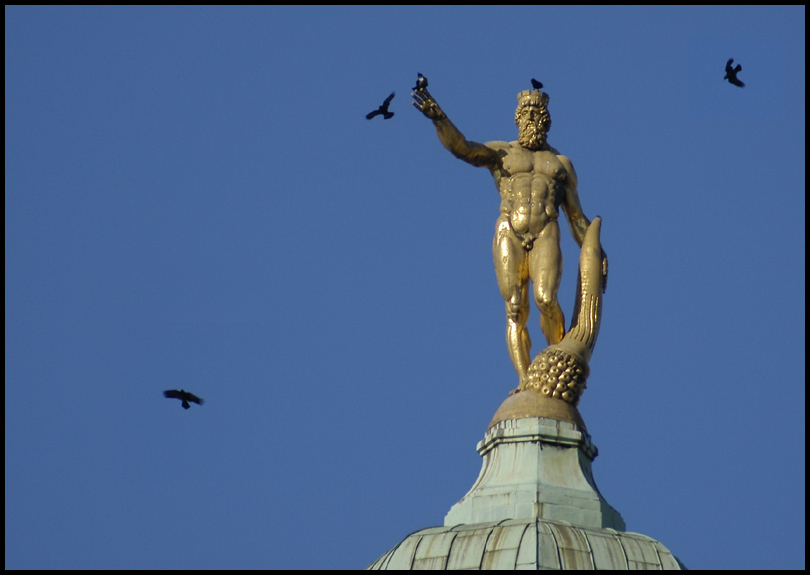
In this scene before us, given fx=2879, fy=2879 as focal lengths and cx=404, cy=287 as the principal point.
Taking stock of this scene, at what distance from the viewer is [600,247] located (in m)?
45.0

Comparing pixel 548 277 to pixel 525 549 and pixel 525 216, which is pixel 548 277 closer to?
pixel 525 216

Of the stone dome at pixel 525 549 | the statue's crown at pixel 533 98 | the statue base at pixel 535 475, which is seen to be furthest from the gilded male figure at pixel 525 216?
the stone dome at pixel 525 549

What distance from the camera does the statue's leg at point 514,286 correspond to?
4428cm

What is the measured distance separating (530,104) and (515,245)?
2.47 m

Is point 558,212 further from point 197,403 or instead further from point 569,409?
point 197,403

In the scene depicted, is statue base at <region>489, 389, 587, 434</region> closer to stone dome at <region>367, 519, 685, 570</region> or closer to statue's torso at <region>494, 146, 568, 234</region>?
stone dome at <region>367, 519, 685, 570</region>

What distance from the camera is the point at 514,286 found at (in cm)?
4428

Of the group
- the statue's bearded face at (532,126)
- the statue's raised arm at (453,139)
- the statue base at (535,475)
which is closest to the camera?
the statue base at (535,475)

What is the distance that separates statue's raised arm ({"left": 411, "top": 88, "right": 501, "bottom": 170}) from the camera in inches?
1727

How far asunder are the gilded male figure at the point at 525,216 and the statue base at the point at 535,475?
1.24 m

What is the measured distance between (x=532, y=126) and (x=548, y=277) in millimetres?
2639

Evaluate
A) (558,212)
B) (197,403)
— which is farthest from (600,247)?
(197,403)

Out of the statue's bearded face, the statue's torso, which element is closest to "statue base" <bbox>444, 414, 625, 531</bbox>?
the statue's torso

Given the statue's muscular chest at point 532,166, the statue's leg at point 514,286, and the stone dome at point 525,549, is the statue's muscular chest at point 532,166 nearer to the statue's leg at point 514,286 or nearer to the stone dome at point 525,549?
the statue's leg at point 514,286
